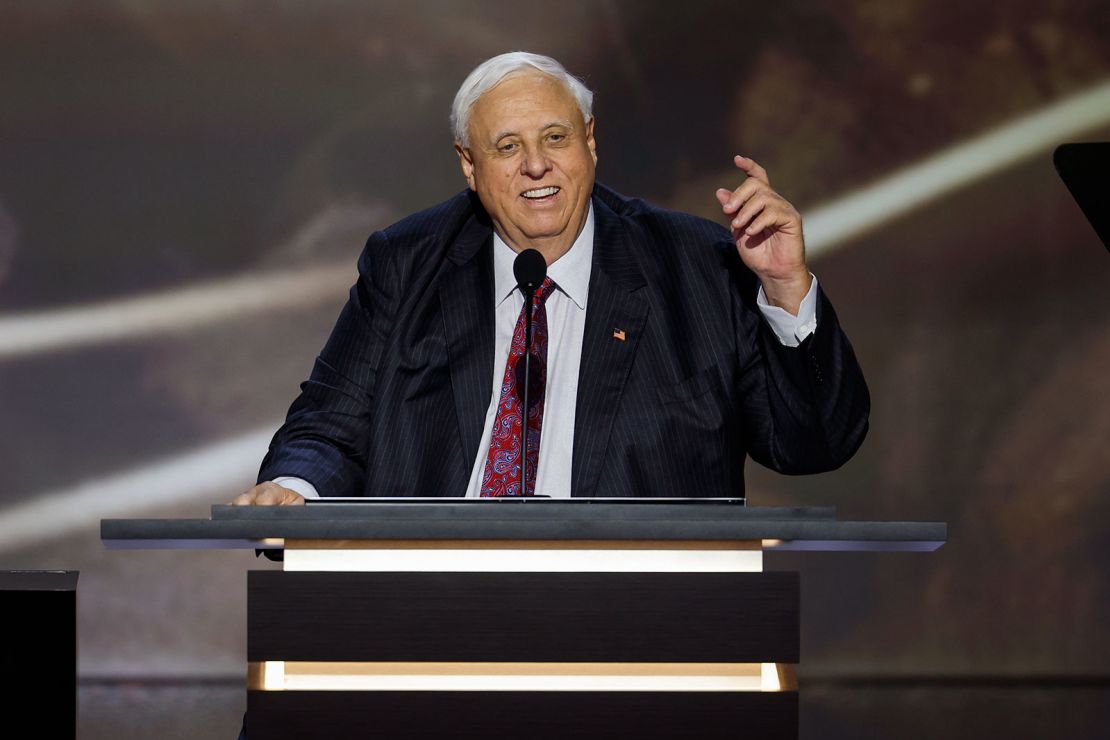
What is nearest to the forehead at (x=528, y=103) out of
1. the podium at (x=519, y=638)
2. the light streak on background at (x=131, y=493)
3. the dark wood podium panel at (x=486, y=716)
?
the podium at (x=519, y=638)

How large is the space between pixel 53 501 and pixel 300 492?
8.95ft

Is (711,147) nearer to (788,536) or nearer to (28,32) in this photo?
(28,32)

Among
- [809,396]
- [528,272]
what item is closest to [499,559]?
[528,272]

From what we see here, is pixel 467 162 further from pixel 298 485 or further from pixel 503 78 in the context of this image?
pixel 298 485

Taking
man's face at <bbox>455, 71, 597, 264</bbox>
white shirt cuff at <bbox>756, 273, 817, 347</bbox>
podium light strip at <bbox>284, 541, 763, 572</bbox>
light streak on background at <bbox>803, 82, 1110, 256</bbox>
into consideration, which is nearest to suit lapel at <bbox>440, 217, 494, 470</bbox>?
man's face at <bbox>455, 71, 597, 264</bbox>

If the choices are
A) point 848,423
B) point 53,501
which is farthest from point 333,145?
point 848,423

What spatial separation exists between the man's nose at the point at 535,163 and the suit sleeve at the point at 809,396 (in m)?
0.43

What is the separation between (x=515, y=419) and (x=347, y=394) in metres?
0.30

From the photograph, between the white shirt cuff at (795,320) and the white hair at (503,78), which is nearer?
the white shirt cuff at (795,320)

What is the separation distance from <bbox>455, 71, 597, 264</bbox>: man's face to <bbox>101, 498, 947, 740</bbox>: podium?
1077mm

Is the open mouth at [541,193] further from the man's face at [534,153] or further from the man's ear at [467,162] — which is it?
the man's ear at [467,162]

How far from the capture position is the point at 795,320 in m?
2.04

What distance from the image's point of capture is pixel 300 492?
2.05 meters

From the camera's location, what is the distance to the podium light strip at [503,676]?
1333mm
